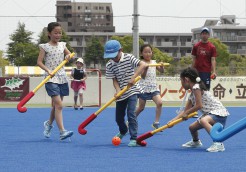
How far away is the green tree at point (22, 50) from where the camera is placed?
7450cm

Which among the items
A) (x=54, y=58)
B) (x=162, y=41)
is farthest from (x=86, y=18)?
(x=54, y=58)

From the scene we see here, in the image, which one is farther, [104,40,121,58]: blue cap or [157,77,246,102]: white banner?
[157,77,246,102]: white banner

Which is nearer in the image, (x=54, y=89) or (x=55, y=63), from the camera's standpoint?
(x=54, y=89)

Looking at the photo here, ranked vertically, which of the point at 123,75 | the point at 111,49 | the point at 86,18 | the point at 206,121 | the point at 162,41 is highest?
the point at 86,18

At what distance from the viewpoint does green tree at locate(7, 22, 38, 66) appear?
7450 cm

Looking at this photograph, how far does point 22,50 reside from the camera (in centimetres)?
7569

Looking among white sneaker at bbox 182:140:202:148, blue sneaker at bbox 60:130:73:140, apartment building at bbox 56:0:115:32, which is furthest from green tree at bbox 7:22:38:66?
white sneaker at bbox 182:140:202:148

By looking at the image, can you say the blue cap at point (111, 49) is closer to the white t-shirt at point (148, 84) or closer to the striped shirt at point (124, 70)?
the striped shirt at point (124, 70)

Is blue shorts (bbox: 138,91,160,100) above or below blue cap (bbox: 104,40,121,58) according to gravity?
below

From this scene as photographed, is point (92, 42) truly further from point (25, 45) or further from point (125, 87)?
point (125, 87)

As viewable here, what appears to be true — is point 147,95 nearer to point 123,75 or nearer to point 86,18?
point 123,75

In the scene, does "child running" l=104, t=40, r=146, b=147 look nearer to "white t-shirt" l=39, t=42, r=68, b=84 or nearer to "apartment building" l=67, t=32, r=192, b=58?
"white t-shirt" l=39, t=42, r=68, b=84

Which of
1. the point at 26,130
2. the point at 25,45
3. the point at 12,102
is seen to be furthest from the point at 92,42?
the point at 26,130

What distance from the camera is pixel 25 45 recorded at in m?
75.9
